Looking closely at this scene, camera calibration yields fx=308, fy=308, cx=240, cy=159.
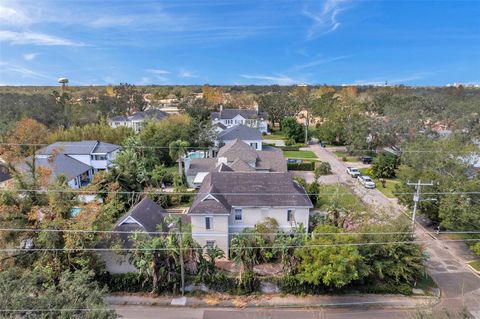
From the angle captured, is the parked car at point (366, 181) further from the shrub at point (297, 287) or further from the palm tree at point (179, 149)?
the palm tree at point (179, 149)

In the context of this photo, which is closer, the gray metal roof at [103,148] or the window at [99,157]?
the window at [99,157]

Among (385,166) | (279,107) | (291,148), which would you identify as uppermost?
(279,107)

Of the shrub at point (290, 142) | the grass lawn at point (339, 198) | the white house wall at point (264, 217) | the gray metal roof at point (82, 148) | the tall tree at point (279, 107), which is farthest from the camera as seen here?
the tall tree at point (279, 107)

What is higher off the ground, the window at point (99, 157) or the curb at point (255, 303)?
the window at point (99, 157)

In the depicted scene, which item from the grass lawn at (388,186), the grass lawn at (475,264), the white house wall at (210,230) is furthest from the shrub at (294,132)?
the white house wall at (210,230)

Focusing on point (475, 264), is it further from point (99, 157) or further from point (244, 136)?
point (99, 157)

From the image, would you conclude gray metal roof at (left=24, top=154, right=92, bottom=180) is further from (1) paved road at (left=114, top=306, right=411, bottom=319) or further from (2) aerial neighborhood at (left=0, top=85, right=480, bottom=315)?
(1) paved road at (left=114, top=306, right=411, bottom=319)

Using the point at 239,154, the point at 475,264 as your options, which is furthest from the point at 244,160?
the point at 475,264
